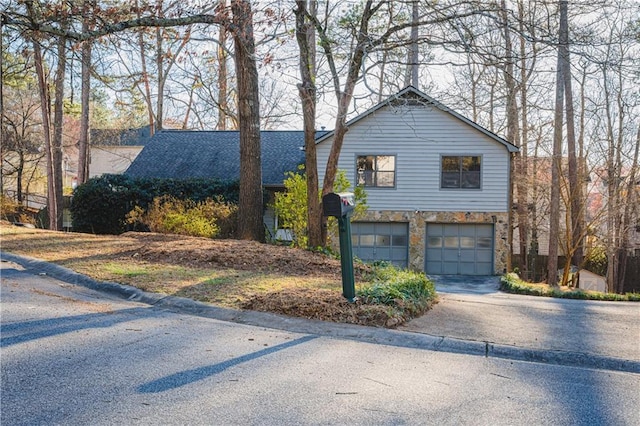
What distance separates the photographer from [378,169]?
23.5 metres

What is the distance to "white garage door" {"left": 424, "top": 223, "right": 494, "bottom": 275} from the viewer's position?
75.7 feet

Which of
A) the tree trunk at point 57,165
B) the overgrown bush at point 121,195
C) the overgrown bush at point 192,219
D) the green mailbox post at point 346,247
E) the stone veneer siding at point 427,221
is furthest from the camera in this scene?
the tree trunk at point 57,165

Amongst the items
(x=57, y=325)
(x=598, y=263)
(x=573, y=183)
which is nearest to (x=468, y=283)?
(x=573, y=183)

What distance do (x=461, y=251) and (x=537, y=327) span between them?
16.8m

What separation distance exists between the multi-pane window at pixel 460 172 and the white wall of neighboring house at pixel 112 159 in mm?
30096

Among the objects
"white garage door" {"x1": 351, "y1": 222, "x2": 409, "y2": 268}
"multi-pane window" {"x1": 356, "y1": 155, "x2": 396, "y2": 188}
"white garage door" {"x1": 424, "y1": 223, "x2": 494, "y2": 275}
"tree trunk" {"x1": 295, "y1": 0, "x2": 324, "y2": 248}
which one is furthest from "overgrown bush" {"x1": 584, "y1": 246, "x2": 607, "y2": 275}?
"tree trunk" {"x1": 295, "y1": 0, "x2": 324, "y2": 248}

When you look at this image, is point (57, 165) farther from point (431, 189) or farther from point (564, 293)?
point (564, 293)

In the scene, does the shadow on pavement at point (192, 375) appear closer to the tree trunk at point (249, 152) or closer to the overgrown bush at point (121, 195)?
the tree trunk at point (249, 152)

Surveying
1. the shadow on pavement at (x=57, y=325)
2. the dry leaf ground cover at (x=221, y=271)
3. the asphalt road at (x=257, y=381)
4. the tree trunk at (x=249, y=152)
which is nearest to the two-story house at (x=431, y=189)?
the tree trunk at (x=249, y=152)

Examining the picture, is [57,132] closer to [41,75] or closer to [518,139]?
[41,75]

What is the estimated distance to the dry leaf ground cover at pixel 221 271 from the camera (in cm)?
661

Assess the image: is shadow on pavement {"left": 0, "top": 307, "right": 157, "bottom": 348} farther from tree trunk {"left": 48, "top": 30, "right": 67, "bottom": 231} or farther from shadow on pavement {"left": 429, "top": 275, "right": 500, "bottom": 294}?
tree trunk {"left": 48, "top": 30, "right": 67, "bottom": 231}

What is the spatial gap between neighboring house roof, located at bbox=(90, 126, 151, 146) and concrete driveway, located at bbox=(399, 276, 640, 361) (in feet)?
123

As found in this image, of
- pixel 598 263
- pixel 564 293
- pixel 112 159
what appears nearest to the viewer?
pixel 564 293
